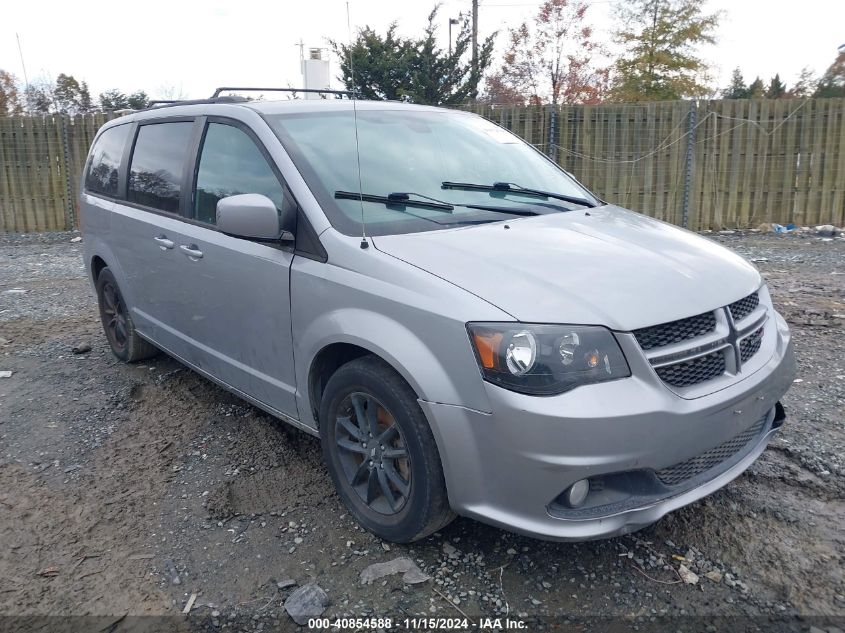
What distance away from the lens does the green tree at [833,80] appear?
26.8m

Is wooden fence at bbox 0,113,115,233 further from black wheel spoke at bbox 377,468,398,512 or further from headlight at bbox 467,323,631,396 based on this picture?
headlight at bbox 467,323,631,396

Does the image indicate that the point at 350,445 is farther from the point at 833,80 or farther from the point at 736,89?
the point at 736,89

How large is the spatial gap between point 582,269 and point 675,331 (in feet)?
1.38

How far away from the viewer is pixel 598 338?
2451 mm

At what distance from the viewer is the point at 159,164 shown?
4.44 meters

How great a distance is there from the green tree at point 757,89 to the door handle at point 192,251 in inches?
1398

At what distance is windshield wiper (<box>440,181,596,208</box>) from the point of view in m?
3.57

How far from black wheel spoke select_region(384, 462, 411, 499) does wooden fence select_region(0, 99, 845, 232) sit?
9515 millimetres

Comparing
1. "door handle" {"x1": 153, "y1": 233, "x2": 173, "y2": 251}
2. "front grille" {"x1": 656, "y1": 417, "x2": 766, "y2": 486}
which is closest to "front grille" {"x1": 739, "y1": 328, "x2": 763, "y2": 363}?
"front grille" {"x1": 656, "y1": 417, "x2": 766, "y2": 486}

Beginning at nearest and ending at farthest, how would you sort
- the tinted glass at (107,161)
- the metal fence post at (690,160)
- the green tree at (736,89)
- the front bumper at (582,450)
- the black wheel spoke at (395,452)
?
the front bumper at (582,450) → the black wheel spoke at (395,452) → the tinted glass at (107,161) → the metal fence post at (690,160) → the green tree at (736,89)

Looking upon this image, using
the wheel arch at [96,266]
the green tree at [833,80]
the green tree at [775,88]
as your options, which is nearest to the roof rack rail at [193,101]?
the wheel arch at [96,266]

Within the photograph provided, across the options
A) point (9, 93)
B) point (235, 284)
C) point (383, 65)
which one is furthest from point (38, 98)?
point (235, 284)

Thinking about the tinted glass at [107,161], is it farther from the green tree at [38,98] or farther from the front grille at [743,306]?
the green tree at [38,98]

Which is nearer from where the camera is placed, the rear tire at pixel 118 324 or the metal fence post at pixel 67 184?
the rear tire at pixel 118 324
